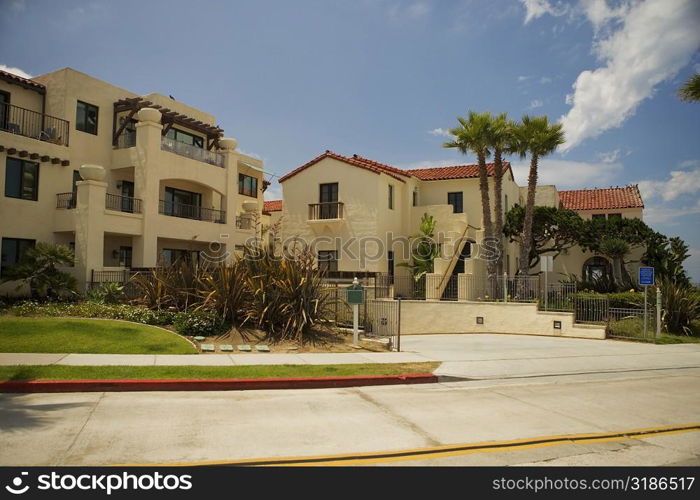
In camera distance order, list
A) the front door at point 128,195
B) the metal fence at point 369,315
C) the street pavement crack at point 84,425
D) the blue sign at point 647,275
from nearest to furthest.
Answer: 1. the street pavement crack at point 84,425
2. the metal fence at point 369,315
3. the blue sign at point 647,275
4. the front door at point 128,195

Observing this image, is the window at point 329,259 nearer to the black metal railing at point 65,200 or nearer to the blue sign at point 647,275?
the black metal railing at point 65,200

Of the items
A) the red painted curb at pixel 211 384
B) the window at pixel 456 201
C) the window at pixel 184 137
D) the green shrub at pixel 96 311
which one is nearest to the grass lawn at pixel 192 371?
the red painted curb at pixel 211 384

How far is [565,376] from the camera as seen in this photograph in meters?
11.7

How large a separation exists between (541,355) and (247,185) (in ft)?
86.2

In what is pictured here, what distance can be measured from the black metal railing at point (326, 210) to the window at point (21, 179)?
1370 cm

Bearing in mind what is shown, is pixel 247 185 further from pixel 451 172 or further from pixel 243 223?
pixel 451 172

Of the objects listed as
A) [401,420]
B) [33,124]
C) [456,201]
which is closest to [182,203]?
[33,124]

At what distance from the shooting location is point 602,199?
A: 3241 centimetres

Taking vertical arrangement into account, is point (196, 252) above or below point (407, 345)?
above

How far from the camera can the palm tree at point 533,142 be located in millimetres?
24344

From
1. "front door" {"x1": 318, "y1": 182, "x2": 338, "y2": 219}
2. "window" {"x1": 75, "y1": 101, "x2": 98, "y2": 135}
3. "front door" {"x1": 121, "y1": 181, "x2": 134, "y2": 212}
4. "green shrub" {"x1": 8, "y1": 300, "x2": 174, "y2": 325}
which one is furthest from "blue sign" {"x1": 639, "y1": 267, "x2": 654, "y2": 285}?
"window" {"x1": 75, "y1": 101, "x2": 98, "y2": 135}
